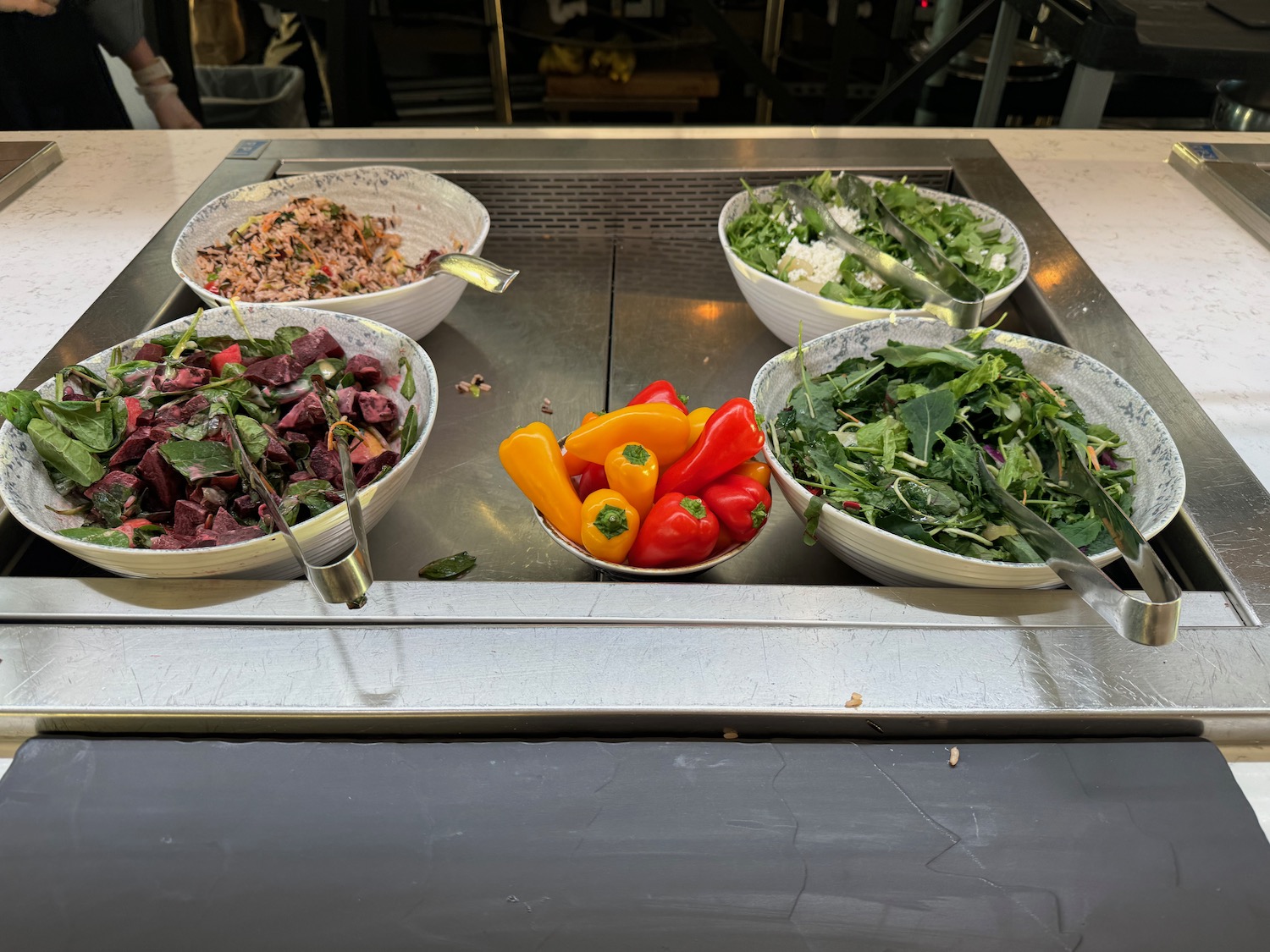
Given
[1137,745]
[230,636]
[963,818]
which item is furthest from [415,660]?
[1137,745]

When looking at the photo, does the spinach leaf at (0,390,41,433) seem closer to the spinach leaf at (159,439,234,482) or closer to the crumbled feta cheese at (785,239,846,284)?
the spinach leaf at (159,439,234,482)

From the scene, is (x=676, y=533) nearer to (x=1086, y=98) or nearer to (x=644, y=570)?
(x=644, y=570)

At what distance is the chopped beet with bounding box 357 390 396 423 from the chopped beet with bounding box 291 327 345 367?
0.09 metres

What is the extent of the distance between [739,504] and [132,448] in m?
0.66

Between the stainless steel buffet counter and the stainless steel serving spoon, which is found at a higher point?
the stainless steel serving spoon

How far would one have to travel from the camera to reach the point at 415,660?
0.78 m

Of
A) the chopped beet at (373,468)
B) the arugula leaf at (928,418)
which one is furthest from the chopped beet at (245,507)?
the arugula leaf at (928,418)

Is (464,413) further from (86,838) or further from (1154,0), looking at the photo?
(1154,0)

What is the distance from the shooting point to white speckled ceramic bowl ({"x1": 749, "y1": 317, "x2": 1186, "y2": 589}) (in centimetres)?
83

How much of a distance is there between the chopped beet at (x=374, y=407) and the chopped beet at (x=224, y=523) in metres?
0.20

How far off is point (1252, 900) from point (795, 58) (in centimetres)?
372

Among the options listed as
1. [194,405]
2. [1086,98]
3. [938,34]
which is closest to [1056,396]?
[194,405]

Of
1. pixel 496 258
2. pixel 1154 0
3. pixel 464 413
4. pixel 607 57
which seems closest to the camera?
pixel 1154 0

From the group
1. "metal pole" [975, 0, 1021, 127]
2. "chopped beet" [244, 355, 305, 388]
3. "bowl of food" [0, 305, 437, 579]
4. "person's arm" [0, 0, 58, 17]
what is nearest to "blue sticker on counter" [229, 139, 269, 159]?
"person's arm" [0, 0, 58, 17]
